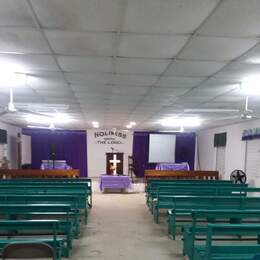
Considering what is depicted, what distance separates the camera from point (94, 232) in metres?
4.80

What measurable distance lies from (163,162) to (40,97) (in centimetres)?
1015

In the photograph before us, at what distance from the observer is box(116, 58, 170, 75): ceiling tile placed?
10.7ft

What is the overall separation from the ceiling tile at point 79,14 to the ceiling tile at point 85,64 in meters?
0.85

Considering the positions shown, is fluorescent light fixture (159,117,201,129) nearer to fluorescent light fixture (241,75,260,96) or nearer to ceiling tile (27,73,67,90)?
fluorescent light fixture (241,75,260,96)

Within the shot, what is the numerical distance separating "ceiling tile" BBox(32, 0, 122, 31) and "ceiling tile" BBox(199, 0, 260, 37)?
779mm

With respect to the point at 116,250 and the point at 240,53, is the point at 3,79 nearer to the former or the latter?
the point at 116,250

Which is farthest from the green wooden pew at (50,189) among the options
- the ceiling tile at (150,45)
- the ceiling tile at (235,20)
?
the ceiling tile at (235,20)

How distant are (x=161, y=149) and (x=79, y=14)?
43.1ft

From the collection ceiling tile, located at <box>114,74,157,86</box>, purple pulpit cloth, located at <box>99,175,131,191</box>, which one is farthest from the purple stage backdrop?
ceiling tile, located at <box>114,74,157,86</box>

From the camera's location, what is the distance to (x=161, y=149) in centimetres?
1489

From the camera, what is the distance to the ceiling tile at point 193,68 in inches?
130

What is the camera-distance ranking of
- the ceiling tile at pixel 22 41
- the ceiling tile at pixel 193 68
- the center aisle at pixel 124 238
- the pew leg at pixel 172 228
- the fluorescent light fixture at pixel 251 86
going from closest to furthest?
the ceiling tile at pixel 22 41 → the ceiling tile at pixel 193 68 → the center aisle at pixel 124 238 → the fluorescent light fixture at pixel 251 86 → the pew leg at pixel 172 228

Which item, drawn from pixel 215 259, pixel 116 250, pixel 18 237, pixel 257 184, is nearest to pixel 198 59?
pixel 215 259

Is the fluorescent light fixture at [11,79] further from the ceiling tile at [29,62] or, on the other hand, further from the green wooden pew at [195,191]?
the green wooden pew at [195,191]
